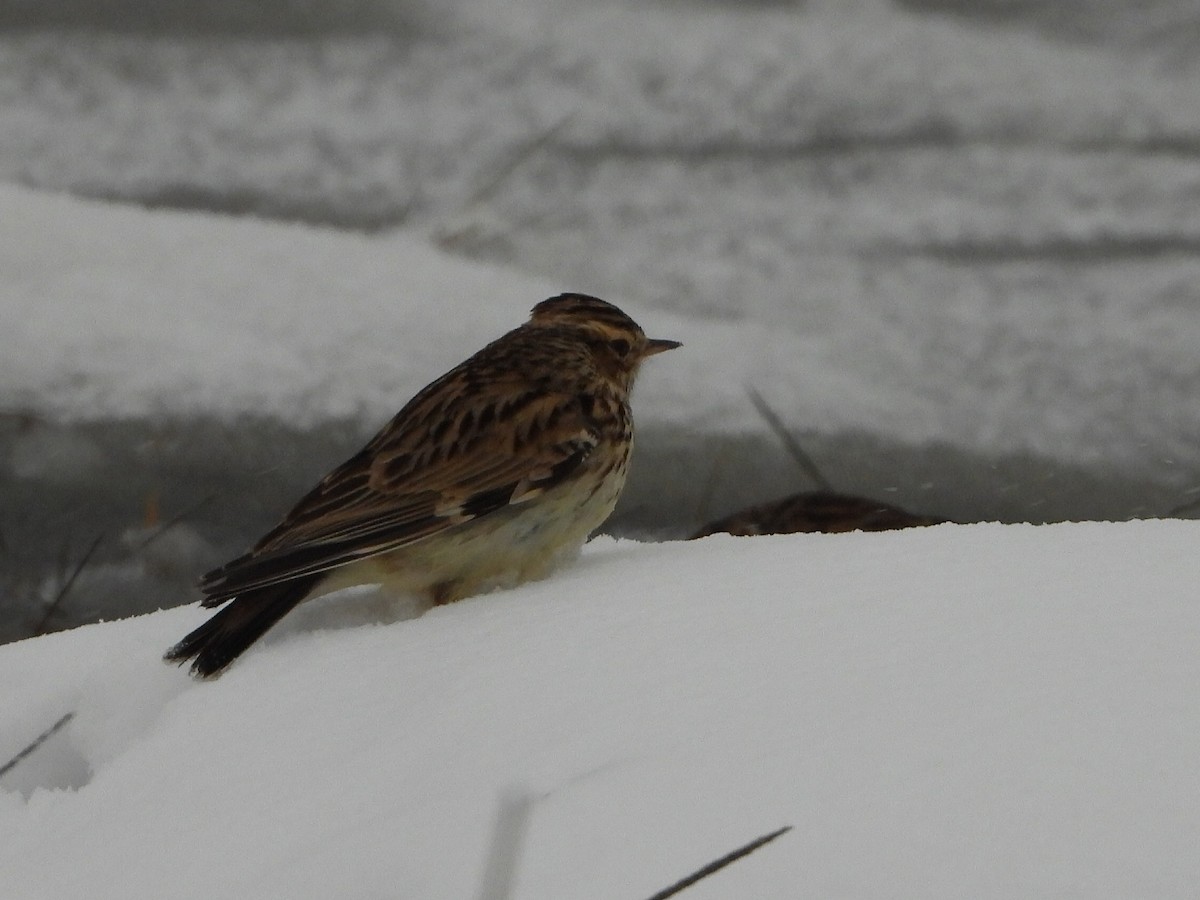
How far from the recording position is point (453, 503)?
351 centimetres

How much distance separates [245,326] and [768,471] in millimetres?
1655

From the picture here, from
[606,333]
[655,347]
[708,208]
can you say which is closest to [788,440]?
[655,347]

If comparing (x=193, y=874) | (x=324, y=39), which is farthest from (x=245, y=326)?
(x=193, y=874)

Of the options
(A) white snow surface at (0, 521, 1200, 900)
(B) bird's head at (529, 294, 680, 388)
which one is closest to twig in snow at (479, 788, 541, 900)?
(A) white snow surface at (0, 521, 1200, 900)

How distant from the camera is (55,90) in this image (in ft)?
19.3

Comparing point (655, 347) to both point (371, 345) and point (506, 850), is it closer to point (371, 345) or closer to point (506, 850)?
point (371, 345)

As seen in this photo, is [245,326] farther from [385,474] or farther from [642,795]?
[642,795]

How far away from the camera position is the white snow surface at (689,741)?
191 cm

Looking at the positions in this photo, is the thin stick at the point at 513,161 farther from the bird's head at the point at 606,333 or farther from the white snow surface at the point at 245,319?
the bird's head at the point at 606,333

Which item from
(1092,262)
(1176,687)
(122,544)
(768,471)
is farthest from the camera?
(1092,262)

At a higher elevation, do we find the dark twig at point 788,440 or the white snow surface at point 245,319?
the white snow surface at point 245,319

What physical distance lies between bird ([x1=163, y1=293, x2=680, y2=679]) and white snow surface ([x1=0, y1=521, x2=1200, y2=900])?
13 centimetres

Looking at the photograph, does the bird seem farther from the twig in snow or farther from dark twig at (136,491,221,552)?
the twig in snow

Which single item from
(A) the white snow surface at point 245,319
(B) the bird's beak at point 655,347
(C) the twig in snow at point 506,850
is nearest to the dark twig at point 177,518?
(A) the white snow surface at point 245,319
